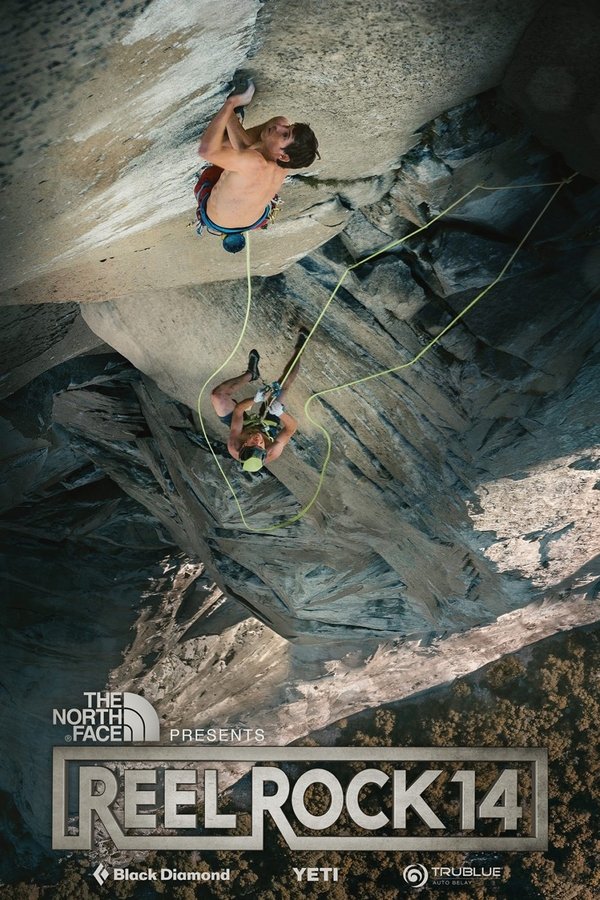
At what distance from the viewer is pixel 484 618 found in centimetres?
516

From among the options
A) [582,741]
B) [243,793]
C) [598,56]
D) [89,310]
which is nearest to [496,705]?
[582,741]

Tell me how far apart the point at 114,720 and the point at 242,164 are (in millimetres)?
5721

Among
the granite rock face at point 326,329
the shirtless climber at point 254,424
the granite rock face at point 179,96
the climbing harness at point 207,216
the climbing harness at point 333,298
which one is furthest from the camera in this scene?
the shirtless climber at point 254,424

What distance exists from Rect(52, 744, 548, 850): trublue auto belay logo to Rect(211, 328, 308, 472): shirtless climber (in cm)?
296

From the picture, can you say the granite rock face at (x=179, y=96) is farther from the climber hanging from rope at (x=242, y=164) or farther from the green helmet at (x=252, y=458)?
the green helmet at (x=252, y=458)

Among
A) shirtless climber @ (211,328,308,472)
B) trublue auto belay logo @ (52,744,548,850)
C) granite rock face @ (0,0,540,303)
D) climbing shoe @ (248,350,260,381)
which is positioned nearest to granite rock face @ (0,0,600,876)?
granite rock face @ (0,0,540,303)

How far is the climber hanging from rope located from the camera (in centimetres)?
216

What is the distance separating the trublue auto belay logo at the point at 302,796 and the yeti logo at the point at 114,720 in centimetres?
22

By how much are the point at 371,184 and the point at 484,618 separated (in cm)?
320

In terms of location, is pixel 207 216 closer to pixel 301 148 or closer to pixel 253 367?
pixel 301 148

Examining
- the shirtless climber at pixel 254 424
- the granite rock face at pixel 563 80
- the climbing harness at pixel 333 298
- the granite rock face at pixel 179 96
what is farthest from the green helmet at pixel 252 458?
the granite rock face at pixel 563 80

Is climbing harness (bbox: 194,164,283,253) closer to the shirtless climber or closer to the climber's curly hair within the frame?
the climber's curly hair

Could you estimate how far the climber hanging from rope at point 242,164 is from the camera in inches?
85.0

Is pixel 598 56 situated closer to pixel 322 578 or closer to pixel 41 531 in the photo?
pixel 322 578
